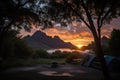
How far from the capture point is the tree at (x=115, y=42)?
27.7 meters

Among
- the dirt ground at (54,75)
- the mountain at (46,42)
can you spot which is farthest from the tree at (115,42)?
the mountain at (46,42)

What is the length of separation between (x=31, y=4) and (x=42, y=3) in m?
2.53

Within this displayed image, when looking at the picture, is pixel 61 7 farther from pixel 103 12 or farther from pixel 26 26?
pixel 26 26

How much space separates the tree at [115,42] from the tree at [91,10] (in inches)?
308

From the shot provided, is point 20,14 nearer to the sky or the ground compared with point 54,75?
nearer to the sky

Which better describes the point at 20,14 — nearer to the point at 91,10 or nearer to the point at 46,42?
the point at 91,10

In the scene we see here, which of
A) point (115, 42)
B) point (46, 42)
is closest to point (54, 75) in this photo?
point (115, 42)

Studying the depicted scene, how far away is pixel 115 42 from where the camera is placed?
91.6 ft

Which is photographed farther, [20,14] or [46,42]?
[46,42]

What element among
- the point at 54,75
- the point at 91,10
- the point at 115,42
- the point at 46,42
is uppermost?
the point at 46,42

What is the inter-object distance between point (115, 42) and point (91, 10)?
10.3 metres

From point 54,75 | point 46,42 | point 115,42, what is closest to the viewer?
point 54,75

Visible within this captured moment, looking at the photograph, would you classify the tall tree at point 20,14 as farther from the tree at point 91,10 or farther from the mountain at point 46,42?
the mountain at point 46,42

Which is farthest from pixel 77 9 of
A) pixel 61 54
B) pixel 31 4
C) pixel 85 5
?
pixel 61 54
